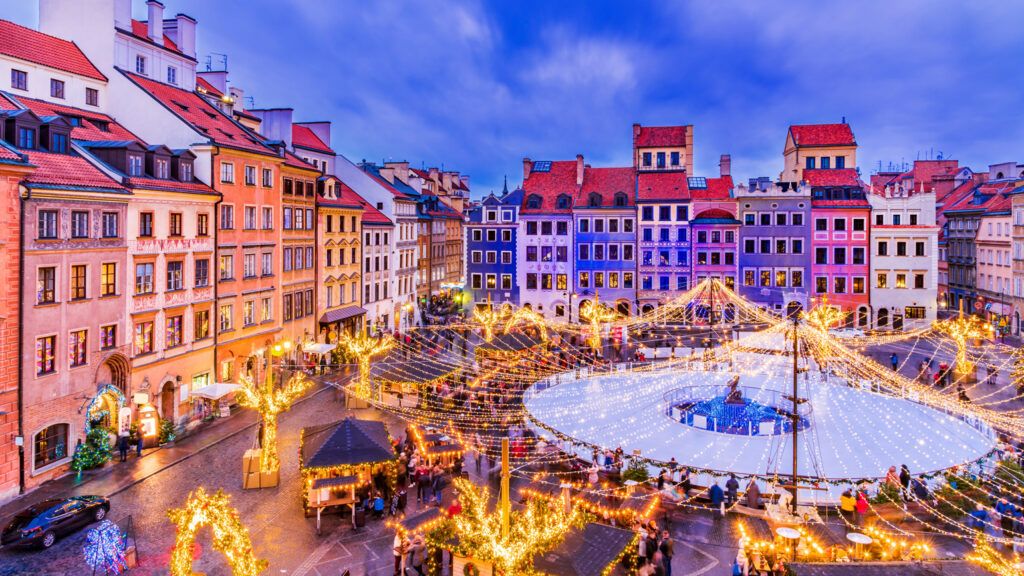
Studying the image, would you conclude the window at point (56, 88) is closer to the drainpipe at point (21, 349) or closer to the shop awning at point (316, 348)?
the drainpipe at point (21, 349)

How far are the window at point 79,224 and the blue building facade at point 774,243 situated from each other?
52.4 meters

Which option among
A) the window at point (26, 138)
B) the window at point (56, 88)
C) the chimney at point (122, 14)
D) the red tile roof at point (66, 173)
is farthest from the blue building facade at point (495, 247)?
the window at point (26, 138)

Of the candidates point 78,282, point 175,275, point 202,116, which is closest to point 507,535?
point 78,282

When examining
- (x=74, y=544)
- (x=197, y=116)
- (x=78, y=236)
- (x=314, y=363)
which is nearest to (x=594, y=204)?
(x=314, y=363)

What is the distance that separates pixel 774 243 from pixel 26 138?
2205 inches

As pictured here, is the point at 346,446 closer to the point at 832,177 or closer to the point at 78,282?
the point at 78,282

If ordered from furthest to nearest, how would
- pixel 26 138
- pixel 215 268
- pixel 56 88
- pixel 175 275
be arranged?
pixel 215 268, pixel 56 88, pixel 175 275, pixel 26 138

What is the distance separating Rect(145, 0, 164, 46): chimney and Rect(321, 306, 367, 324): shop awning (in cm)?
1826

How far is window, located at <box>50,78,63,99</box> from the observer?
32.2 metres

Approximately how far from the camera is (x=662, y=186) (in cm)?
6725

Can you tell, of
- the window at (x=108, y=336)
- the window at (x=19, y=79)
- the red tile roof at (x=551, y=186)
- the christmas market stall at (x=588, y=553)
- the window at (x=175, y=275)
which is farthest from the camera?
the red tile roof at (x=551, y=186)

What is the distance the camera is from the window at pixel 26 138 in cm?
2525

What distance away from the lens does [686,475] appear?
24.7 m

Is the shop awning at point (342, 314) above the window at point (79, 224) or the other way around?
the other way around
